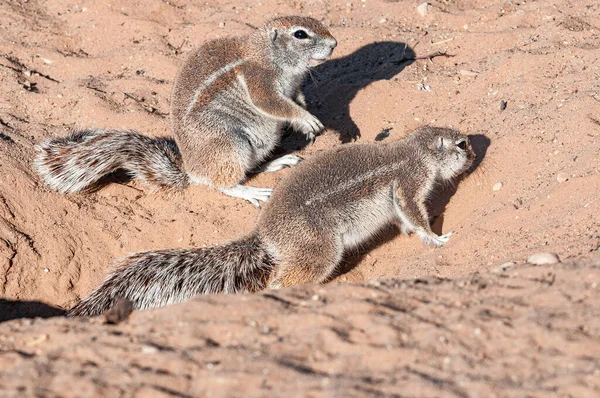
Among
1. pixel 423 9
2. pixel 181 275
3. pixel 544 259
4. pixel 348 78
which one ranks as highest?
pixel 544 259

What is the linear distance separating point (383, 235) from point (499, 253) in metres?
1.55

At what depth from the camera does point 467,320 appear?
11.5 ft

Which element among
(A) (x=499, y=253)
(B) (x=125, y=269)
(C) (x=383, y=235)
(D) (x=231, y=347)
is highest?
(D) (x=231, y=347)

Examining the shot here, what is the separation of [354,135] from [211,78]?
173 cm

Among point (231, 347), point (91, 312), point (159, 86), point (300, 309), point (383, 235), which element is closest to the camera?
point (231, 347)

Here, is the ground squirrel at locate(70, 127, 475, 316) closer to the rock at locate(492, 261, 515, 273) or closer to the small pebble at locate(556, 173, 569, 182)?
the small pebble at locate(556, 173, 569, 182)

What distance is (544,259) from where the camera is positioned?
14.1 feet

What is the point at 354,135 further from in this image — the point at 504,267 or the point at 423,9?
the point at 504,267

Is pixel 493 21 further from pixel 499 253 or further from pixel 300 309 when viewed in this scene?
pixel 300 309

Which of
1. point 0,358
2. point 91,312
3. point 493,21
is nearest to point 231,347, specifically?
point 0,358

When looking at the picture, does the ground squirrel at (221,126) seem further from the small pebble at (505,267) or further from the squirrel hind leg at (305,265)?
the small pebble at (505,267)

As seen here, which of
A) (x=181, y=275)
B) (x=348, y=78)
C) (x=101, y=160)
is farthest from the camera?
(x=348, y=78)

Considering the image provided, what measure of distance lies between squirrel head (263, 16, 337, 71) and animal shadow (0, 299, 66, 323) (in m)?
3.31

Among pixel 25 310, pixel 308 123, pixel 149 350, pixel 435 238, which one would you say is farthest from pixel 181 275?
pixel 308 123
